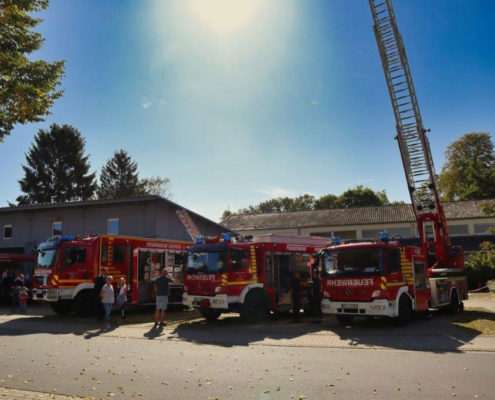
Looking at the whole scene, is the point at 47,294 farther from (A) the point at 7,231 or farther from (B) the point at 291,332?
(A) the point at 7,231

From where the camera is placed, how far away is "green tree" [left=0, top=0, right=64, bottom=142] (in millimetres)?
10578

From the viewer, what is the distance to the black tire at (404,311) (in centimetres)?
1245

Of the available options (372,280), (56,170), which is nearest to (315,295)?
(372,280)

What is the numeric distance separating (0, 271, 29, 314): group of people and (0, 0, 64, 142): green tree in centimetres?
908

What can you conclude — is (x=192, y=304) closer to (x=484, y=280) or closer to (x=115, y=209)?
(x=115, y=209)

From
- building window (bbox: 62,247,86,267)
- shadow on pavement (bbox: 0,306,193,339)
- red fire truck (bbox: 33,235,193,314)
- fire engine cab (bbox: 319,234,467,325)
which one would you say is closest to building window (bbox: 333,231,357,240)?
shadow on pavement (bbox: 0,306,193,339)

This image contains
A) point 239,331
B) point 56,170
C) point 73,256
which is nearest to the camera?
point 239,331

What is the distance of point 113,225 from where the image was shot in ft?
91.3

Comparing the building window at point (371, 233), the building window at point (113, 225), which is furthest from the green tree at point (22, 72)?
the building window at point (371, 233)

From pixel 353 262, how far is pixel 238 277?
11.4ft

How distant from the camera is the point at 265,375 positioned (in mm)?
7367

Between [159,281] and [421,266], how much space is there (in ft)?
26.9

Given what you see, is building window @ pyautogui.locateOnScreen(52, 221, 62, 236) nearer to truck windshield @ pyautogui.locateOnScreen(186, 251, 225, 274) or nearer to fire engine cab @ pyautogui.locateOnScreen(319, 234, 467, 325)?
truck windshield @ pyautogui.locateOnScreen(186, 251, 225, 274)

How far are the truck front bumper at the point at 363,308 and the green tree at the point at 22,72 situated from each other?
9.34 metres
